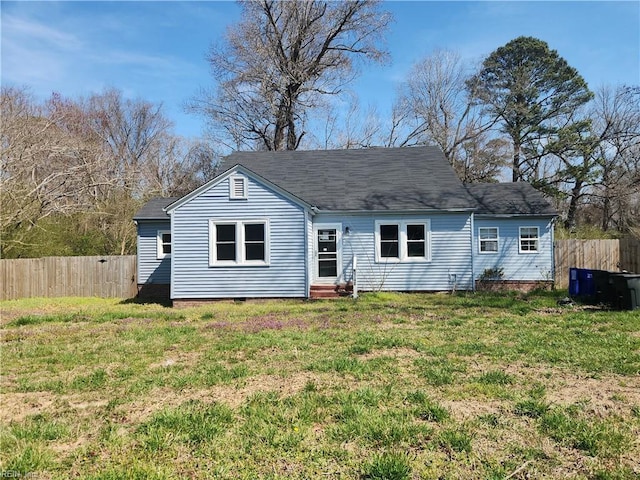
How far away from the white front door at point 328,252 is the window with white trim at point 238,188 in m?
2.94

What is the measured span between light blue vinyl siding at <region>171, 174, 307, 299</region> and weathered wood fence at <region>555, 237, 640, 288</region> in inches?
444

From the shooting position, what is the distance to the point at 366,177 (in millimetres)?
17484

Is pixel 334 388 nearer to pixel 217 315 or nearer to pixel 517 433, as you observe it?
pixel 517 433

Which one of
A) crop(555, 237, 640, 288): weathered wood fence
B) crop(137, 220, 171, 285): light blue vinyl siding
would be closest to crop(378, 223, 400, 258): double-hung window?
crop(555, 237, 640, 288): weathered wood fence

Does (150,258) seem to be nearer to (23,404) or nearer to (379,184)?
(379,184)

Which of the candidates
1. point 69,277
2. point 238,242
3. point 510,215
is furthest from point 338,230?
point 69,277

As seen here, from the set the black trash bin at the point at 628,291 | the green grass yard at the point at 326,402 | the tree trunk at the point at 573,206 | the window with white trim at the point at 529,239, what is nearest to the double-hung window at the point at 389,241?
the window with white trim at the point at 529,239

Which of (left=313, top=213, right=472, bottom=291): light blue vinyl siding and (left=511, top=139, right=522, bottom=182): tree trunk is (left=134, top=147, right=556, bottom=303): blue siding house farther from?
(left=511, top=139, right=522, bottom=182): tree trunk

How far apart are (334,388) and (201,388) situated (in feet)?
5.02

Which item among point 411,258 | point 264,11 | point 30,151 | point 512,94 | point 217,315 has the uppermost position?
point 264,11

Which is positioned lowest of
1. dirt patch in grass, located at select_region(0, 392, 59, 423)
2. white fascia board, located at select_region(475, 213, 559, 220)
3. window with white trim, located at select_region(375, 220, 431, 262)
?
dirt patch in grass, located at select_region(0, 392, 59, 423)

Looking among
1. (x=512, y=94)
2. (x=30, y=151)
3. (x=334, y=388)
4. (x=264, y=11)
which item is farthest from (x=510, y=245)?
(x=264, y=11)

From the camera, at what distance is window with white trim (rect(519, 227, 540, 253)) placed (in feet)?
59.0

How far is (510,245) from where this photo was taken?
1800 cm
